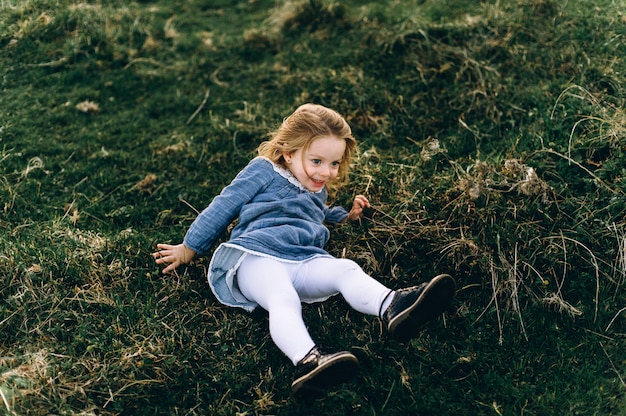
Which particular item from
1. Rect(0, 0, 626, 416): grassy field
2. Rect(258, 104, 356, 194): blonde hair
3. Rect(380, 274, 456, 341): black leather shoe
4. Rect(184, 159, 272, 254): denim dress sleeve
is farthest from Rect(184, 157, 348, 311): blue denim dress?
Rect(380, 274, 456, 341): black leather shoe

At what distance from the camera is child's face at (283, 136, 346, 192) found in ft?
10.4

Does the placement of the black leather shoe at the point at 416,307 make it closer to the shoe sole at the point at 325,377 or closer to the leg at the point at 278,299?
the shoe sole at the point at 325,377

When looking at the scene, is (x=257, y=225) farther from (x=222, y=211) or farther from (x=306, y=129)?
(x=306, y=129)

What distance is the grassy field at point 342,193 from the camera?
285 cm

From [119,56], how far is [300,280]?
346 cm

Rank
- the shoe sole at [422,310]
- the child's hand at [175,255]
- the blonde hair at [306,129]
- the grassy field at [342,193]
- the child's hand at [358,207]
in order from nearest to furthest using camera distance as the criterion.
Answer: the shoe sole at [422,310] → the grassy field at [342,193] → the blonde hair at [306,129] → the child's hand at [175,255] → the child's hand at [358,207]

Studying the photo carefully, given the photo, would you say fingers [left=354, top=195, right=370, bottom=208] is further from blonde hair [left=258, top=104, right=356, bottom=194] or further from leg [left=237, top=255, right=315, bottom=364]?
leg [left=237, top=255, right=315, bottom=364]

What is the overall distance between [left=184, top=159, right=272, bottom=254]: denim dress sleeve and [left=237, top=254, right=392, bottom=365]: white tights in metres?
0.27

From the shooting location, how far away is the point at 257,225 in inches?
123

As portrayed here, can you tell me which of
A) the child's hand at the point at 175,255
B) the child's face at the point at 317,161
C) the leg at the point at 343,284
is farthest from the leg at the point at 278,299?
the child's face at the point at 317,161

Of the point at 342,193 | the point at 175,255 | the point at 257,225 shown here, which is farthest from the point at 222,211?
the point at 342,193

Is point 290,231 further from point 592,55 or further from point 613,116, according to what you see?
point 592,55

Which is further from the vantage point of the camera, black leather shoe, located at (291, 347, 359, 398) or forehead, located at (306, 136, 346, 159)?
forehead, located at (306, 136, 346, 159)

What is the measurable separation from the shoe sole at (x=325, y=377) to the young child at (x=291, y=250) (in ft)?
0.57
